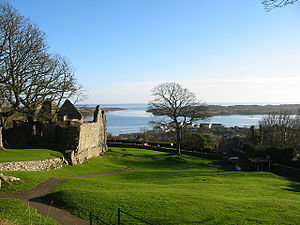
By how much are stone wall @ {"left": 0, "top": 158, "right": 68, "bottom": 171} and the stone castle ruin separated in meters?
1.69

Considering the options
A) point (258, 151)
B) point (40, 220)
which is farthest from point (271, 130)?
point (40, 220)

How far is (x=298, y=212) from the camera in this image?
1096cm

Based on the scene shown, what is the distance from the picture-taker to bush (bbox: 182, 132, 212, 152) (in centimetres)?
4431

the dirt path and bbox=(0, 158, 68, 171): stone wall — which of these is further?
bbox=(0, 158, 68, 171): stone wall

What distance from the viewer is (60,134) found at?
28703 mm

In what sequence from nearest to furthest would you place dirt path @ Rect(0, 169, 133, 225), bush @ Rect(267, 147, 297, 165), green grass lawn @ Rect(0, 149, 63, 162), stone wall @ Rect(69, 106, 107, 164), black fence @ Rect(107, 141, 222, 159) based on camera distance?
dirt path @ Rect(0, 169, 133, 225), green grass lawn @ Rect(0, 149, 63, 162), stone wall @ Rect(69, 106, 107, 164), bush @ Rect(267, 147, 297, 165), black fence @ Rect(107, 141, 222, 159)

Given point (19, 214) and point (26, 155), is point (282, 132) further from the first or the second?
point (19, 214)

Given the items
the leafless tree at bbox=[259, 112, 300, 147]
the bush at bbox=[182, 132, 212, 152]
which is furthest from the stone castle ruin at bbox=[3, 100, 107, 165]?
the leafless tree at bbox=[259, 112, 300, 147]

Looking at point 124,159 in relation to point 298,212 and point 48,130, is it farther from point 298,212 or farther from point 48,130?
point 298,212

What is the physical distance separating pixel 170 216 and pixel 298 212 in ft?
20.1

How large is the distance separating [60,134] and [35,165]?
30.1 feet

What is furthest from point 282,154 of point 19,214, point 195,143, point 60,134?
point 19,214

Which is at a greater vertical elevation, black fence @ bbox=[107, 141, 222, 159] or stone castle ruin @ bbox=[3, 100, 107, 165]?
stone castle ruin @ bbox=[3, 100, 107, 165]

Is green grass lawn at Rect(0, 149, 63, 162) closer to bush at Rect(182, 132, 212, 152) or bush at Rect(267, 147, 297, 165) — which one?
bush at Rect(267, 147, 297, 165)
